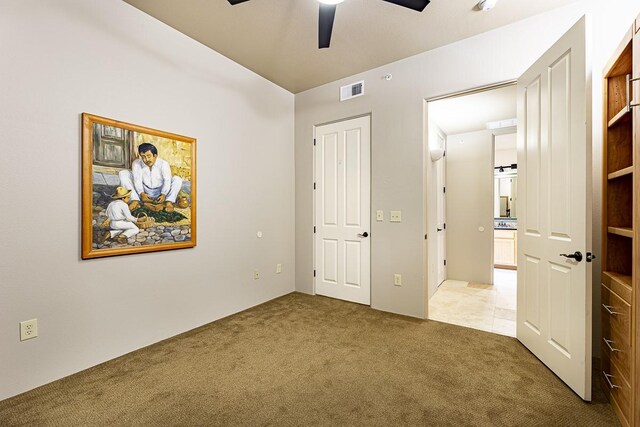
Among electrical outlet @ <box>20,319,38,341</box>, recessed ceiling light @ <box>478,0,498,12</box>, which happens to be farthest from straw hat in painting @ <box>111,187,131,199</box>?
recessed ceiling light @ <box>478,0,498,12</box>

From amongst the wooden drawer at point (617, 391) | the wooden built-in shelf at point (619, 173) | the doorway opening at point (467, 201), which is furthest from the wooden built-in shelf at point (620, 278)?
the doorway opening at point (467, 201)

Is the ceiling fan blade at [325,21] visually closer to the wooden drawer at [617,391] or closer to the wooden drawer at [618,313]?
the wooden drawer at [618,313]

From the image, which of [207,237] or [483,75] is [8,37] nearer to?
[207,237]

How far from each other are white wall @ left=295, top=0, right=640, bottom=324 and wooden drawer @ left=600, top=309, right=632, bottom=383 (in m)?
0.31

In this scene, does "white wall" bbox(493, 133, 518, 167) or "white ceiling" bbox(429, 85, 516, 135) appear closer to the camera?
"white ceiling" bbox(429, 85, 516, 135)

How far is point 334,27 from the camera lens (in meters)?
2.59

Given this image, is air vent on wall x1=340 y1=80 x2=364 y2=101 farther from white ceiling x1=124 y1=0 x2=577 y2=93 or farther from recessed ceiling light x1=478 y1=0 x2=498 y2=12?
recessed ceiling light x1=478 y1=0 x2=498 y2=12

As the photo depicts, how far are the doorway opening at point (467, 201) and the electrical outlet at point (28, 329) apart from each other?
379cm

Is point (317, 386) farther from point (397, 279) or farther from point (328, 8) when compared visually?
point (328, 8)

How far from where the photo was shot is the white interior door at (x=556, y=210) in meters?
1.73

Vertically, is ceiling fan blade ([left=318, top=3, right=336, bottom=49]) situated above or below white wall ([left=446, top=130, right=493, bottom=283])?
above

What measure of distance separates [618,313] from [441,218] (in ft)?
10.3

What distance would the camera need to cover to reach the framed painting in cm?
209

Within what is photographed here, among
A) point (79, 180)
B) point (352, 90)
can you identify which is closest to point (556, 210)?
point (352, 90)
